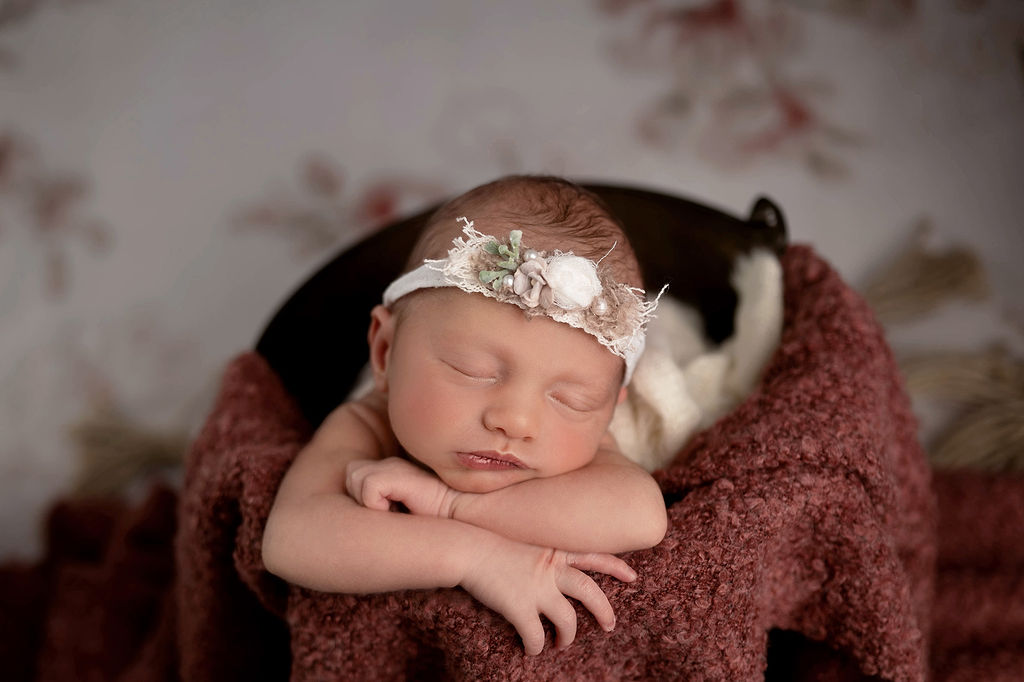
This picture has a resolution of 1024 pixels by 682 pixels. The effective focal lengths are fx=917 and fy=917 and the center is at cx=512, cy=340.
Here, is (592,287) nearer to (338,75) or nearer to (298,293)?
(298,293)

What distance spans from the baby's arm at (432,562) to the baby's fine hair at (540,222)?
254 mm

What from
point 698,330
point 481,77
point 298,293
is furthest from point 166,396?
point 698,330

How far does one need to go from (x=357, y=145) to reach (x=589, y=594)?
1.31m

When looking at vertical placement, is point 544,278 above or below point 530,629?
above

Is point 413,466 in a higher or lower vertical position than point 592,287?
lower

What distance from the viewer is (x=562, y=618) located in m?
0.76

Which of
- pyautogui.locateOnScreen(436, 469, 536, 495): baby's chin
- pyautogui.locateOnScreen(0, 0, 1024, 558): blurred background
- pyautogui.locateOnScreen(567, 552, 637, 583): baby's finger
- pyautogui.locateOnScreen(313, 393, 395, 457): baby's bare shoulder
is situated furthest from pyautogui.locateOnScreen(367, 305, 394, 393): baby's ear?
pyautogui.locateOnScreen(0, 0, 1024, 558): blurred background

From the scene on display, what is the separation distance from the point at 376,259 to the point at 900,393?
659mm

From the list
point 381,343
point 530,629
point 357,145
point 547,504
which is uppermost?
point 357,145

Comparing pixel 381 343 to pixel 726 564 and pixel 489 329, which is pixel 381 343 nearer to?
pixel 489 329

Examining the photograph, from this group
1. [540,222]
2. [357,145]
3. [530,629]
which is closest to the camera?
[530,629]

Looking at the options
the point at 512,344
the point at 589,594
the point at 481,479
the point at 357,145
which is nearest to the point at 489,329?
the point at 512,344

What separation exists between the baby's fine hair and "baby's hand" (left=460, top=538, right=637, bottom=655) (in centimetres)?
26

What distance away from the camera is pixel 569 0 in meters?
1.85
